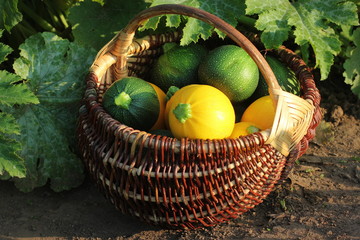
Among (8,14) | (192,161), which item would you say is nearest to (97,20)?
(8,14)

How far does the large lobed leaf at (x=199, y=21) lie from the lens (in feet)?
8.98

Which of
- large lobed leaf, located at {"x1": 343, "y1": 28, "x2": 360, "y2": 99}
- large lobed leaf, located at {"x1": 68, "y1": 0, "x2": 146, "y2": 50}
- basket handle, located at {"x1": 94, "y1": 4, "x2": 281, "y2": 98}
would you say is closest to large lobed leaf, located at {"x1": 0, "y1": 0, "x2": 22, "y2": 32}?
large lobed leaf, located at {"x1": 68, "y1": 0, "x2": 146, "y2": 50}

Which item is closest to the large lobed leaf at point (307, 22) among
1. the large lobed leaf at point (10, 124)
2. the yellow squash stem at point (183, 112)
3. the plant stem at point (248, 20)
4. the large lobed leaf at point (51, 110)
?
the plant stem at point (248, 20)

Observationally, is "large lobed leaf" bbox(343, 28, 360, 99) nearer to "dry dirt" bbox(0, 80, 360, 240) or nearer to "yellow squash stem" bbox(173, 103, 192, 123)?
"dry dirt" bbox(0, 80, 360, 240)

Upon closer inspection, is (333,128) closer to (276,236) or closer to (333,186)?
(333,186)

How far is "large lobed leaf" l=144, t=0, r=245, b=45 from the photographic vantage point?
8.98ft

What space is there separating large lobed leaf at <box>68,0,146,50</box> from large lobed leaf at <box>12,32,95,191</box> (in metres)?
0.15

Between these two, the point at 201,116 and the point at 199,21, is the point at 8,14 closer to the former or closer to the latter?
the point at 199,21

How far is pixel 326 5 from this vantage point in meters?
2.91

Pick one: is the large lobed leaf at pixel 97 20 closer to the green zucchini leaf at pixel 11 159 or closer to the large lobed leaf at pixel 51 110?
the large lobed leaf at pixel 51 110

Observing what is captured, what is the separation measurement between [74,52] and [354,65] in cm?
186

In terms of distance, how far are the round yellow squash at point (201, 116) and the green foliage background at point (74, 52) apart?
0.47 m

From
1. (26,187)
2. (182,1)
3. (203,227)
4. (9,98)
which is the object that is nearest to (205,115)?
(203,227)

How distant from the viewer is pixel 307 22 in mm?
2844
